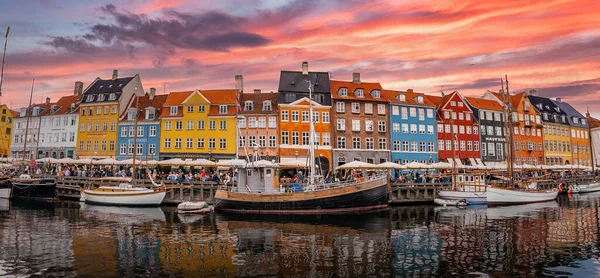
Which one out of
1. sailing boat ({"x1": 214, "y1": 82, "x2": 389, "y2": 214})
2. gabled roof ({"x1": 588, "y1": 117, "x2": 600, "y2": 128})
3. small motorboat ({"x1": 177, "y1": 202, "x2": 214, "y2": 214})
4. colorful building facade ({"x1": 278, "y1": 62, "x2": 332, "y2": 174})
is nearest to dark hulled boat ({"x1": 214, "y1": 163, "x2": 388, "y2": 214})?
sailing boat ({"x1": 214, "y1": 82, "x2": 389, "y2": 214})

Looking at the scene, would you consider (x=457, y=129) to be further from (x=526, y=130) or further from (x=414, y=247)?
(x=414, y=247)

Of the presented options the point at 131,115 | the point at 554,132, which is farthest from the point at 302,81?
the point at 554,132

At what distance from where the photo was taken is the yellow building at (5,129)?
7350 centimetres

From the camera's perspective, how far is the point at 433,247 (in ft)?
64.1

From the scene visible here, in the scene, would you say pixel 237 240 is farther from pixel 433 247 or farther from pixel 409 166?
pixel 409 166

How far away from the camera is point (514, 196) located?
42.5 m

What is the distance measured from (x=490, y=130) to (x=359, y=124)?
85.7 feet

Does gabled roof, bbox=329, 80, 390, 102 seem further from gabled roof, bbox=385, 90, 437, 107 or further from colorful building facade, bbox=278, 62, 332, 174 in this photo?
gabled roof, bbox=385, 90, 437, 107

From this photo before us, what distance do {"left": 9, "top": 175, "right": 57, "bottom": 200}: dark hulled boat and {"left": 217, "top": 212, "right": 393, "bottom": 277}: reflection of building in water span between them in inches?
996

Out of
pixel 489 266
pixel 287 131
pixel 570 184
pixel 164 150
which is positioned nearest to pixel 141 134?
pixel 164 150

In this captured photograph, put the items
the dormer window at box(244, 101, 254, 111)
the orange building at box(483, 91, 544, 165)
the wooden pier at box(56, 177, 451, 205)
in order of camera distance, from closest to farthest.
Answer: the wooden pier at box(56, 177, 451, 205) → the dormer window at box(244, 101, 254, 111) → the orange building at box(483, 91, 544, 165)

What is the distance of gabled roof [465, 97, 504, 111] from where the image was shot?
225 feet

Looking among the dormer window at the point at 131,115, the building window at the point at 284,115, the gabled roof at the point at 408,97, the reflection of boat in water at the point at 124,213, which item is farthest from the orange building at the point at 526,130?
the dormer window at the point at 131,115

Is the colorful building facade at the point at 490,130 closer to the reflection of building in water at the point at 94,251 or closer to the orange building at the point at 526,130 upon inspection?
the orange building at the point at 526,130
